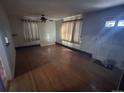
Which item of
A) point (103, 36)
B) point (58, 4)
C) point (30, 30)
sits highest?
point (58, 4)

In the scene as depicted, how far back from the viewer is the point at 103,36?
10.1 ft

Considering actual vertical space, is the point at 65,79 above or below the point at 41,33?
below

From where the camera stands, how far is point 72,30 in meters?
4.83

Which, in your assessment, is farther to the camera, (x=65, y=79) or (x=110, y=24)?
(x=110, y=24)

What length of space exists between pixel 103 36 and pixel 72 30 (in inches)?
83.1

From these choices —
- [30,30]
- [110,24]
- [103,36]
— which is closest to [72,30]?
[103,36]

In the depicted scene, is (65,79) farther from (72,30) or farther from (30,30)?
(30,30)

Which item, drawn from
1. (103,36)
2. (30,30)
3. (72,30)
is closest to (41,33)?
(30,30)

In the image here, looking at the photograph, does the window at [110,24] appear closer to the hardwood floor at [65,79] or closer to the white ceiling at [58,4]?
the white ceiling at [58,4]

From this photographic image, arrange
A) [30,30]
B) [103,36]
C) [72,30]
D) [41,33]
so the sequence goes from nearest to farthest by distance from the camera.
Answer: [103,36], [72,30], [30,30], [41,33]

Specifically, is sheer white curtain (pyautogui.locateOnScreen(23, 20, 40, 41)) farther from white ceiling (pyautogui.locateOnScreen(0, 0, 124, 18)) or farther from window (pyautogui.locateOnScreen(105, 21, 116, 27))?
window (pyautogui.locateOnScreen(105, 21, 116, 27))

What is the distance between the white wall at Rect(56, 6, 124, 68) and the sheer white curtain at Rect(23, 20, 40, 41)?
3363mm

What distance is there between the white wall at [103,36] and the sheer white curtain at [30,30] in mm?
3363

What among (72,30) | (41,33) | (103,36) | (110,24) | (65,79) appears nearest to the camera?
(65,79)
